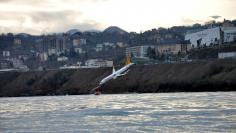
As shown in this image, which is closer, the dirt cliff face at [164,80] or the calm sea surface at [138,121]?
the calm sea surface at [138,121]

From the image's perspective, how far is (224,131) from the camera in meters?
46.2

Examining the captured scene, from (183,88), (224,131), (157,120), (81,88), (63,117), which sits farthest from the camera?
(81,88)

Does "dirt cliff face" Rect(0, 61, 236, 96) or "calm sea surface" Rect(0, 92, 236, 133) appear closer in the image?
"calm sea surface" Rect(0, 92, 236, 133)

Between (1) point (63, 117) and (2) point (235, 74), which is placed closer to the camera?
(1) point (63, 117)

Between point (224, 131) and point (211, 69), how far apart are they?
330 ft

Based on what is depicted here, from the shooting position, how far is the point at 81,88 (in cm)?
18275

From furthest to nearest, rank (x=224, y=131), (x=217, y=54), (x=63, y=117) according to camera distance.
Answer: (x=217, y=54)
(x=63, y=117)
(x=224, y=131)

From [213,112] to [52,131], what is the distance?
17.1 meters

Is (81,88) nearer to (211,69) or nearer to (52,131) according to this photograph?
(211,69)

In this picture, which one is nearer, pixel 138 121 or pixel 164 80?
pixel 138 121

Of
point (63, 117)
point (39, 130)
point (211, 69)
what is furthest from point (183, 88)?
point (39, 130)

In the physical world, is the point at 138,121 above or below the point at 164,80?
above

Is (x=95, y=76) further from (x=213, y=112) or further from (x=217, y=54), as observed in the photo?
(x=213, y=112)

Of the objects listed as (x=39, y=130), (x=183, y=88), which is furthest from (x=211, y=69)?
(x=39, y=130)
